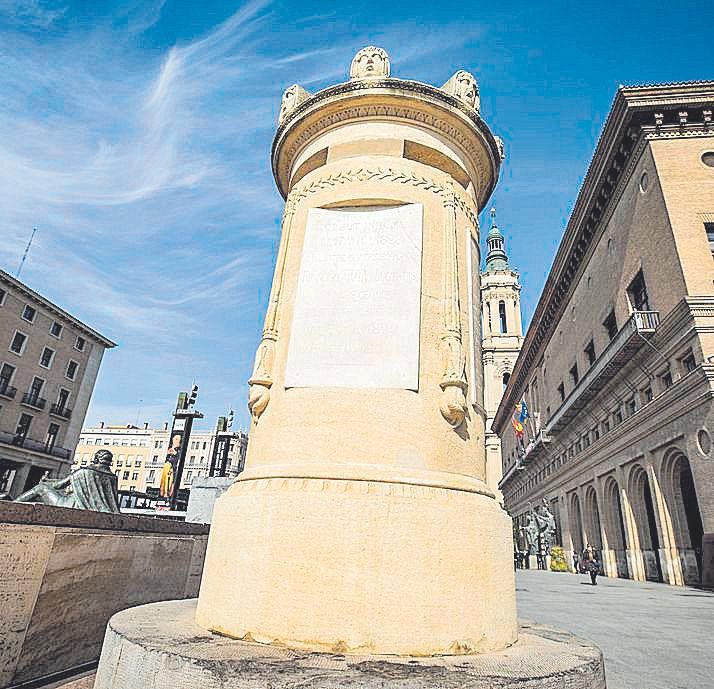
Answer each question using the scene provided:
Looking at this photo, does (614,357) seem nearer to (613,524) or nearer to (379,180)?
(613,524)

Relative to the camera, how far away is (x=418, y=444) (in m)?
3.29

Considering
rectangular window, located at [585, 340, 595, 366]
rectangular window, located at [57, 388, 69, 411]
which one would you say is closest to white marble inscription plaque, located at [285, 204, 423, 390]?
rectangular window, located at [585, 340, 595, 366]

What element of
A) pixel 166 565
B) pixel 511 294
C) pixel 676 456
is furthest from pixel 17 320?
pixel 511 294

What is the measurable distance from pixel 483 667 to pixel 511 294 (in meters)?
74.6

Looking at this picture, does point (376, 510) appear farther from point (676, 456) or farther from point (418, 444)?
point (676, 456)

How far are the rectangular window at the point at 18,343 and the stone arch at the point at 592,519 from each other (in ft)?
146

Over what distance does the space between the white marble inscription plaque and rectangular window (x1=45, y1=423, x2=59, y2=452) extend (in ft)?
154

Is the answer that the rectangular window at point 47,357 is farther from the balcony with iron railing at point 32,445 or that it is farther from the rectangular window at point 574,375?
the rectangular window at point 574,375

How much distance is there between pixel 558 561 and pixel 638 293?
1940 cm

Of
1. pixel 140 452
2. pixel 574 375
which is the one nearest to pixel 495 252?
pixel 574 375

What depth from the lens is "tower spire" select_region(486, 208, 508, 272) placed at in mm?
77062

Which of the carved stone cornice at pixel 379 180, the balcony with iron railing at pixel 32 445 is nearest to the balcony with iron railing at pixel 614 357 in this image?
the carved stone cornice at pixel 379 180

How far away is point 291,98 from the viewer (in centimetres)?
518

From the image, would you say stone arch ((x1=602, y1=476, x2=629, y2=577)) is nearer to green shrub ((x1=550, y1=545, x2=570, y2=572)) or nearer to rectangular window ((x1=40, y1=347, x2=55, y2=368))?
green shrub ((x1=550, y1=545, x2=570, y2=572))
